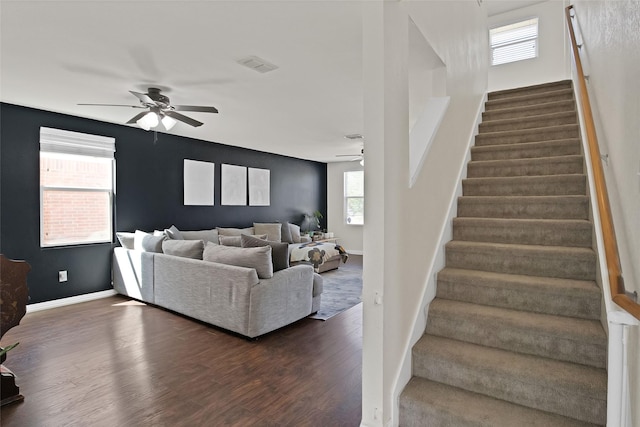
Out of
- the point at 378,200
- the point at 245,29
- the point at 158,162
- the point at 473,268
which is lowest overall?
the point at 473,268

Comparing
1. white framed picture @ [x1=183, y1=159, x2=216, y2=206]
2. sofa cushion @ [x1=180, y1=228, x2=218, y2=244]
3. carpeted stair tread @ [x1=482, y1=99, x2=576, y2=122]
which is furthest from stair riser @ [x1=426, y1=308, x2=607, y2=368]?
white framed picture @ [x1=183, y1=159, x2=216, y2=206]

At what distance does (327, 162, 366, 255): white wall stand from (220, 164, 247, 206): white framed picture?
303 cm

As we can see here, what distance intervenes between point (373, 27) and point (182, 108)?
2.30m

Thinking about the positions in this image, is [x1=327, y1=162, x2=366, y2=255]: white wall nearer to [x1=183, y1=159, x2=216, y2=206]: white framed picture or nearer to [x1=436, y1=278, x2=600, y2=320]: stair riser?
[x1=183, y1=159, x2=216, y2=206]: white framed picture

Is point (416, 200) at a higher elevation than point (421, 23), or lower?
lower

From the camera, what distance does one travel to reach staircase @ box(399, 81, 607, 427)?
1.67 metres

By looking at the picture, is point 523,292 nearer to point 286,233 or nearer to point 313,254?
point 313,254

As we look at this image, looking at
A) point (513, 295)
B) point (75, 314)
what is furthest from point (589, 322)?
point (75, 314)

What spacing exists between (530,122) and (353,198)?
5830 millimetres

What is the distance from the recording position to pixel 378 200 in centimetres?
171

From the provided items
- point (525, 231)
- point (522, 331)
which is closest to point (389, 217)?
point (522, 331)

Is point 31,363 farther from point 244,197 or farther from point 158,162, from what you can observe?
point 244,197

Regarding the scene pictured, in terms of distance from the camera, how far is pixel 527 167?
9.71 feet

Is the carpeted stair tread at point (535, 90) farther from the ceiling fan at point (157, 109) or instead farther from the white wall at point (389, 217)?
the ceiling fan at point (157, 109)
